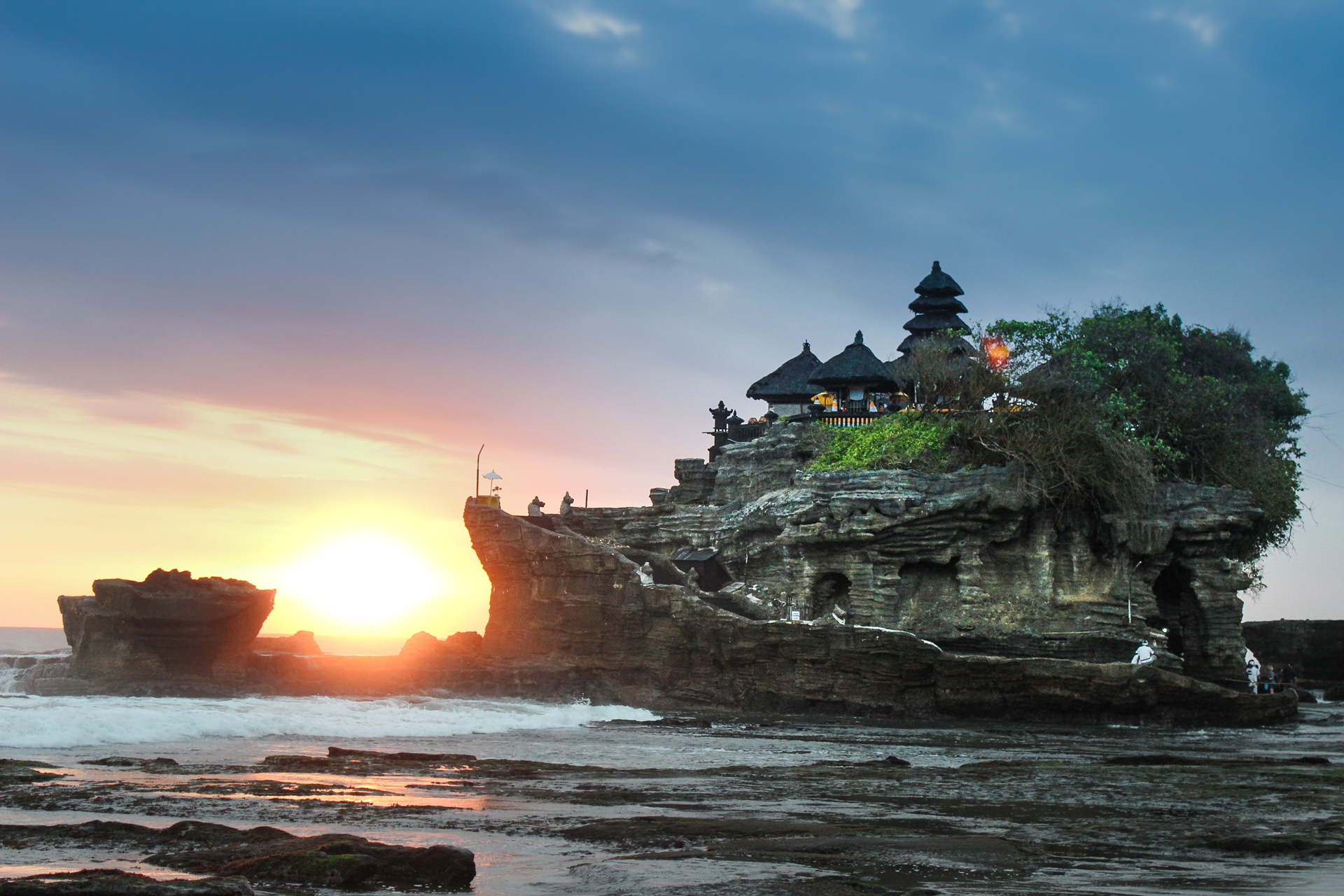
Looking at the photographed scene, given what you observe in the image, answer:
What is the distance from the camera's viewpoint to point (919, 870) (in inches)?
327

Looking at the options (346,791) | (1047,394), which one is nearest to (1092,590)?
(1047,394)

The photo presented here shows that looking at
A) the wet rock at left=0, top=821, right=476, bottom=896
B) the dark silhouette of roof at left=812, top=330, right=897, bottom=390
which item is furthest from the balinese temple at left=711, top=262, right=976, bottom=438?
the wet rock at left=0, top=821, right=476, bottom=896

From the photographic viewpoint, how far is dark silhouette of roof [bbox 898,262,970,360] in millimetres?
48219

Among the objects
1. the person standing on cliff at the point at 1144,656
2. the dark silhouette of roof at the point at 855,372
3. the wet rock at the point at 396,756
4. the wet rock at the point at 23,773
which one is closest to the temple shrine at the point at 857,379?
the dark silhouette of roof at the point at 855,372

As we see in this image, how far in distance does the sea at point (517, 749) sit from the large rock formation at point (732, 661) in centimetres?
147

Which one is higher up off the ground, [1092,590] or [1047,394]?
[1047,394]

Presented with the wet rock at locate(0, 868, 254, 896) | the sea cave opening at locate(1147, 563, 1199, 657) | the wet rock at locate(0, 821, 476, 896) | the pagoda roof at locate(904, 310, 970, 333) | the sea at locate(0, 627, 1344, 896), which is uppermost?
the pagoda roof at locate(904, 310, 970, 333)

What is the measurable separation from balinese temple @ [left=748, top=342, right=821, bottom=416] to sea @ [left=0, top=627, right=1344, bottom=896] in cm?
1804

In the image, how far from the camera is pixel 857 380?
42250 mm

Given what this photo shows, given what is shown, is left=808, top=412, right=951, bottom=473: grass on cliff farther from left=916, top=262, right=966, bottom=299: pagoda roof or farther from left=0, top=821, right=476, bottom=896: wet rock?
left=0, top=821, right=476, bottom=896: wet rock

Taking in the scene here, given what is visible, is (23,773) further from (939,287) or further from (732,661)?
(939,287)

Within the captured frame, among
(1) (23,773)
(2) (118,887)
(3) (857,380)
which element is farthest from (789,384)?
(2) (118,887)

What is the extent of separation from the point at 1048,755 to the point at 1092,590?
1455 centimetres

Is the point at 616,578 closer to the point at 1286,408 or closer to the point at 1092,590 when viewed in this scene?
the point at 1092,590
